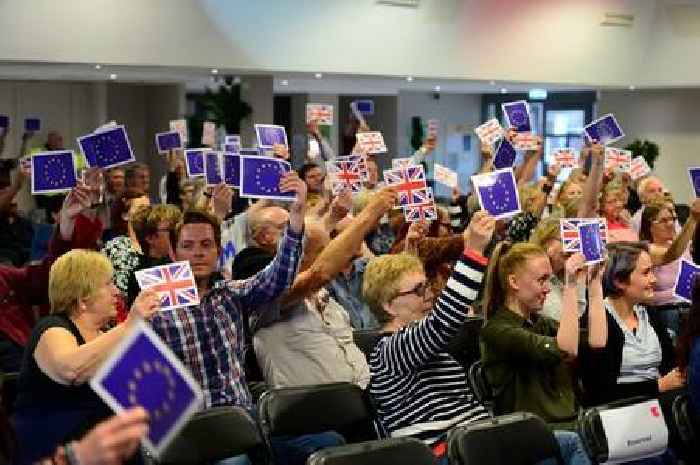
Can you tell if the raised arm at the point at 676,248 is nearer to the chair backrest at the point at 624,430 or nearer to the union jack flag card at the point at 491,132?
the union jack flag card at the point at 491,132

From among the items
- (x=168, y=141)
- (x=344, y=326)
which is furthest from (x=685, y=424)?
(x=168, y=141)

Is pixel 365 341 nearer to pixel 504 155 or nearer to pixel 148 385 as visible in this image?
pixel 148 385

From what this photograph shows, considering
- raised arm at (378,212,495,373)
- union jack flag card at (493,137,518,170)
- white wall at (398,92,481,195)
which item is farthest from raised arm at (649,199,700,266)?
white wall at (398,92,481,195)

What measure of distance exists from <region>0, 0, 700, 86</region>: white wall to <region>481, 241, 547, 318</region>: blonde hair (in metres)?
6.51

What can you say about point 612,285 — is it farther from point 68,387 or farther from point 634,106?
point 634,106

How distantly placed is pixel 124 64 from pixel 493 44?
196 inches

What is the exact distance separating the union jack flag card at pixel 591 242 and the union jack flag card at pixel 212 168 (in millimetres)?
3777

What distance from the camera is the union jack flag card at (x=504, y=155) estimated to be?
30.2ft

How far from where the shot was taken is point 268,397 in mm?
4582

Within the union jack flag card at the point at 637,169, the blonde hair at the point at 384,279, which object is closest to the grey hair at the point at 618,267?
the blonde hair at the point at 384,279

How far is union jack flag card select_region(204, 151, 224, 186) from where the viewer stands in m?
8.49

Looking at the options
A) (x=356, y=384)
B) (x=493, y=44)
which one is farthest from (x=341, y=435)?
(x=493, y=44)

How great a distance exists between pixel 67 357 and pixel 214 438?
0.60m

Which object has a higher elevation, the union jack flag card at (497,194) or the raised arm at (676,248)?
the union jack flag card at (497,194)
